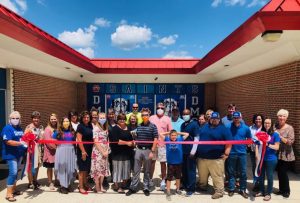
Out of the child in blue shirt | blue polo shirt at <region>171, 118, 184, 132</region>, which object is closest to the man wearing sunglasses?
the child in blue shirt

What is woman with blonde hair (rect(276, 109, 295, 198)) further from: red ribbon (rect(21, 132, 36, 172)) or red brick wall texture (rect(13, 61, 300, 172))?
red ribbon (rect(21, 132, 36, 172))

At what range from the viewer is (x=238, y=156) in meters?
4.86

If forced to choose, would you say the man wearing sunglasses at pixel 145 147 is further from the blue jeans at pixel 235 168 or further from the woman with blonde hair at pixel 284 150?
the woman with blonde hair at pixel 284 150

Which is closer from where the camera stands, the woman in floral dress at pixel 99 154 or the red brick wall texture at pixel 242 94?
the woman in floral dress at pixel 99 154

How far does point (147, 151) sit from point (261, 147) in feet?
7.30

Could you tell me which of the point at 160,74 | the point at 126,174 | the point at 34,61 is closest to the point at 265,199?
the point at 126,174

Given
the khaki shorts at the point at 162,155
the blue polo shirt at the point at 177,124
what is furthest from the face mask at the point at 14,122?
the blue polo shirt at the point at 177,124

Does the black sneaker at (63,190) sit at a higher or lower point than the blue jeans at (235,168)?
lower

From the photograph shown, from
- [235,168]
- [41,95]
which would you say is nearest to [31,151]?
[235,168]

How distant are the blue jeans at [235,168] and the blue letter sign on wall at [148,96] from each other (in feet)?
30.9

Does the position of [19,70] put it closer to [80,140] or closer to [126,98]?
[80,140]

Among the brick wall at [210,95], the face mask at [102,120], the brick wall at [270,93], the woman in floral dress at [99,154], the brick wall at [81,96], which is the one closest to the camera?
the woman in floral dress at [99,154]

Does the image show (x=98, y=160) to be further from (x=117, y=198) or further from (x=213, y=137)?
(x=213, y=137)

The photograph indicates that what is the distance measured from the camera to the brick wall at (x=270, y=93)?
6.24 meters
